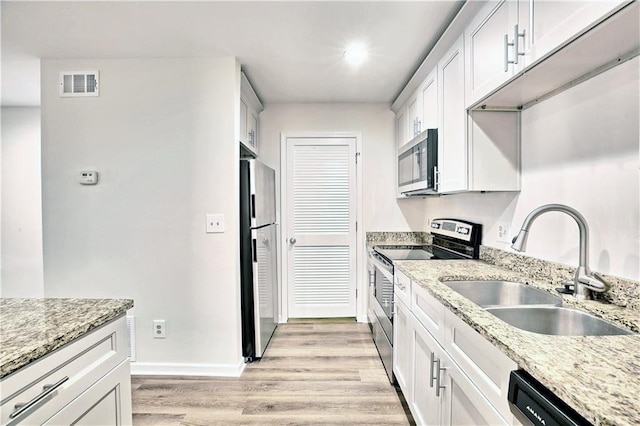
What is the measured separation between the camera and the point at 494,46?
4.67 feet

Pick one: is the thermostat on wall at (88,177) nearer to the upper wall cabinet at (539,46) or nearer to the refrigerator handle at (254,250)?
the refrigerator handle at (254,250)

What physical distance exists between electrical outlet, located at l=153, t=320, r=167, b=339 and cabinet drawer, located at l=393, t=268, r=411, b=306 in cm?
175

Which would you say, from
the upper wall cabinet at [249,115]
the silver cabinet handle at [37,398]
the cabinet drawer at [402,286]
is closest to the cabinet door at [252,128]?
the upper wall cabinet at [249,115]

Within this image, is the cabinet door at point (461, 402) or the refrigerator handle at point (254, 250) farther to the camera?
the refrigerator handle at point (254, 250)

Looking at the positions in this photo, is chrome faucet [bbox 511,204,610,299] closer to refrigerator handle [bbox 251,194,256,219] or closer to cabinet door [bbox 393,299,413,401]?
cabinet door [bbox 393,299,413,401]

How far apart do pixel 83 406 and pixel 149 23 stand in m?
1.99

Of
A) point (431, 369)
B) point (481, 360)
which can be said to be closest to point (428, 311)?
point (431, 369)

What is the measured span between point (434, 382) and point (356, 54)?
2.13 metres

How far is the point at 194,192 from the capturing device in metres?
2.30

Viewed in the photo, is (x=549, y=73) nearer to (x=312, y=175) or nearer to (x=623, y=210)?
(x=623, y=210)

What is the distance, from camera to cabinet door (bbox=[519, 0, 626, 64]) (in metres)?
0.89

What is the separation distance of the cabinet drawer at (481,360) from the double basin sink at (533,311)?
0.22m

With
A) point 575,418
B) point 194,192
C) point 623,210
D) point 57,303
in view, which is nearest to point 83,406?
point 57,303

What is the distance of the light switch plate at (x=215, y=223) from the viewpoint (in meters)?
2.30
